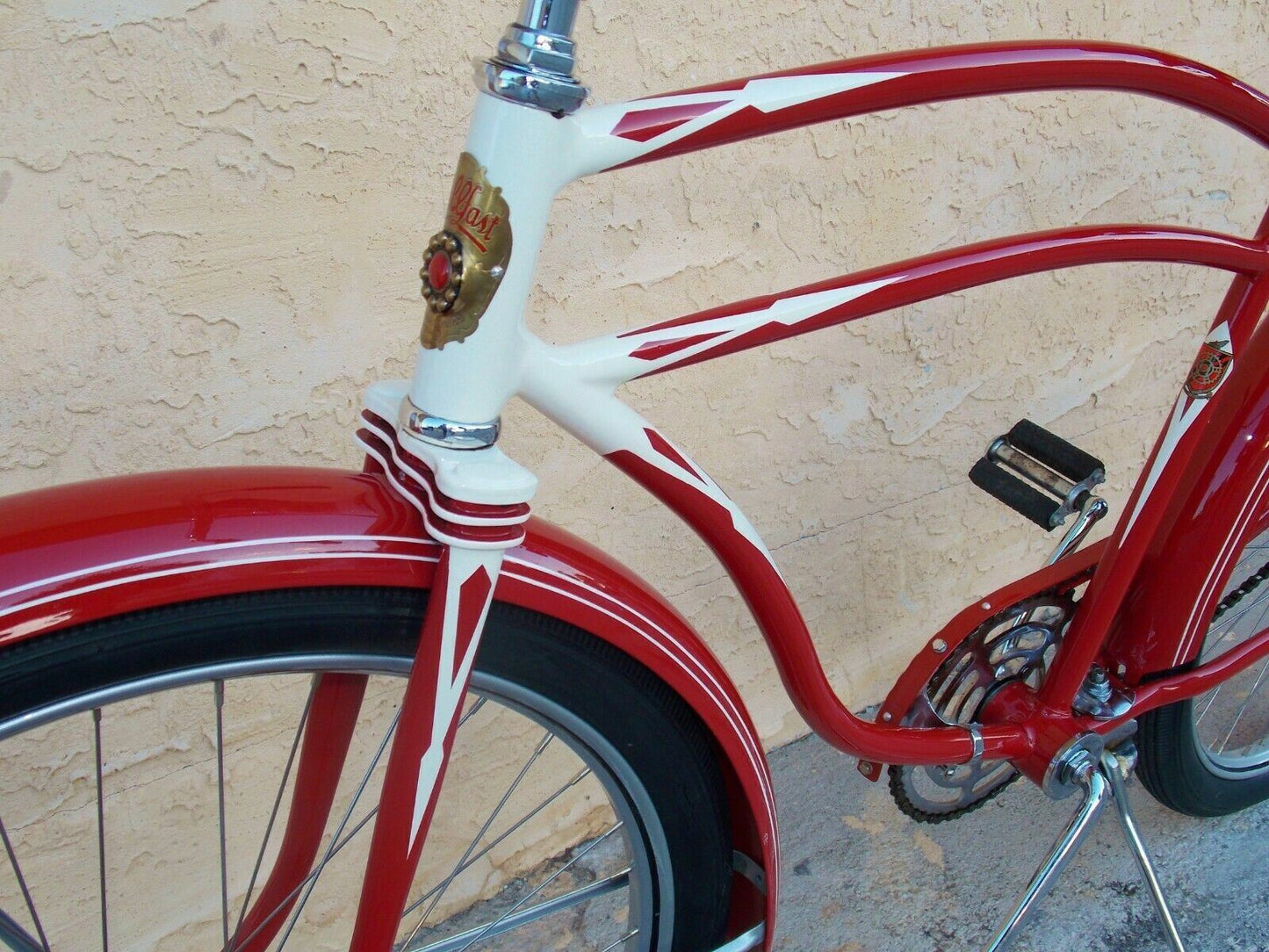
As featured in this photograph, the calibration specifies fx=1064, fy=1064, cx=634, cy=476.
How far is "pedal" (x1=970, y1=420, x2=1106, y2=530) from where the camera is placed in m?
1.13

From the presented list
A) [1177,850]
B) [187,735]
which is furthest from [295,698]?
[1177,850]

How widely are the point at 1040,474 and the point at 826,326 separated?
0.51 m

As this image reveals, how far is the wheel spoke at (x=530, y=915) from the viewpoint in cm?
97

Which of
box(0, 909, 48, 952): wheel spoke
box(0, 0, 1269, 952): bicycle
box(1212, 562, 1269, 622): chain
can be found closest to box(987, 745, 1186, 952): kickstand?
box(0, 0, 1269, 952): bicycle

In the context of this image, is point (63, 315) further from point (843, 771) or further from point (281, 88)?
point (843, 771)

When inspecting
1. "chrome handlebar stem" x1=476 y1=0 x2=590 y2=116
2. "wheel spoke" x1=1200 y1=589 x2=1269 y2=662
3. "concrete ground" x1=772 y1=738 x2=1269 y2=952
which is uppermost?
"chrome handlebar stem" x1=476 y1=0 x2=590 y2=116

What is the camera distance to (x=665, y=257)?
1.21 m

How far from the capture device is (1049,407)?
170cm

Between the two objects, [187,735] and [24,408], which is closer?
[24,408]

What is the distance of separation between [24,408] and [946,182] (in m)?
1.11

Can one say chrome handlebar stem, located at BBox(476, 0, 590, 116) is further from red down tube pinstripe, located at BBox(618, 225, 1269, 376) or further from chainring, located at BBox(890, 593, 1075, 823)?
chainring, located at BBox(890, 593, 1075, 823)

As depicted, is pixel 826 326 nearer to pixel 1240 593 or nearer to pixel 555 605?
pixel 555 605

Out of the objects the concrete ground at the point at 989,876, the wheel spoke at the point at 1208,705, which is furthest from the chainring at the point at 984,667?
the wheel spoke at the point at 1208,705

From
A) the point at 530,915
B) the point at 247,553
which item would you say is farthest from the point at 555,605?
the point at 530,915
